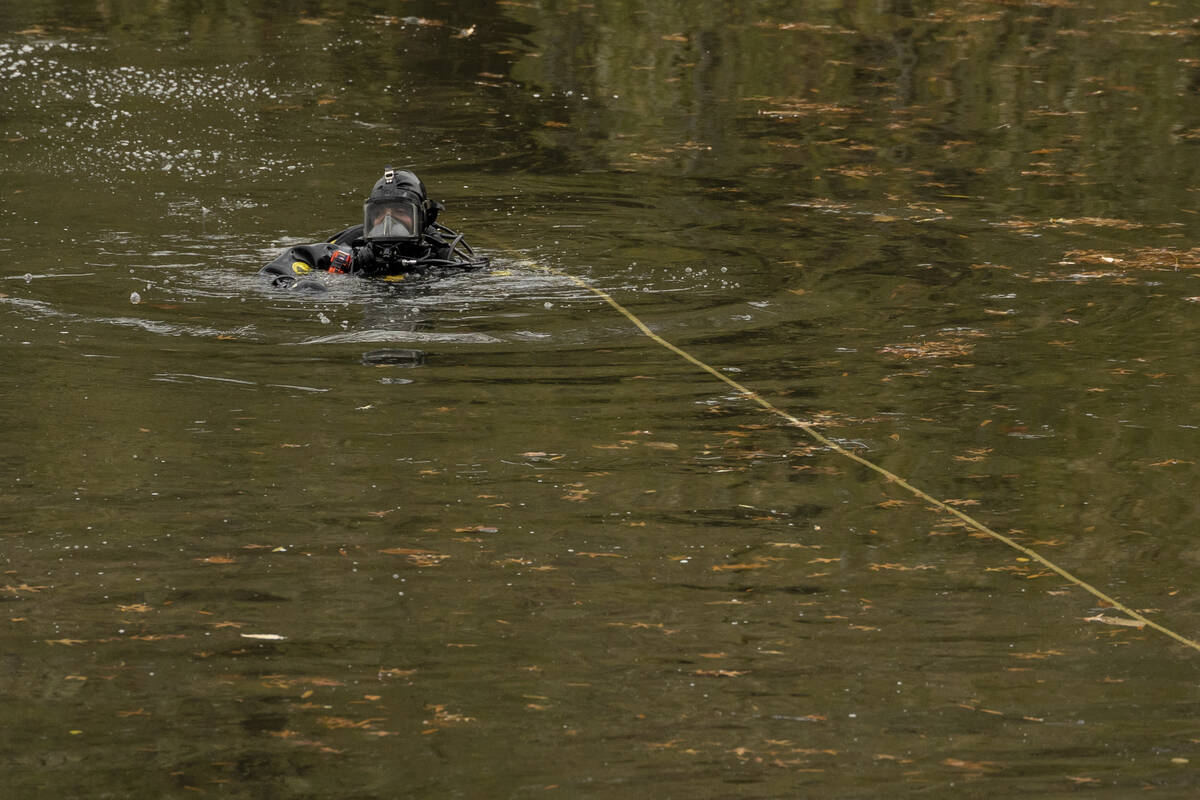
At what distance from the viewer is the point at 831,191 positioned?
62.5 feet

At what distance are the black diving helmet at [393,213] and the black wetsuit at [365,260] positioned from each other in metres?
0.26

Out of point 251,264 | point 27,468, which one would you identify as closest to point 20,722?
point 27,468

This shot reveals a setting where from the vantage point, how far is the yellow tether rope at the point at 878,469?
8.67 metres

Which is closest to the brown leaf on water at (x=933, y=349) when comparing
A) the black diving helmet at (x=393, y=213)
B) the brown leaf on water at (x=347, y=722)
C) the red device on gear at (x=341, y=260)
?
the black diving helmet at (x=393, y=213)

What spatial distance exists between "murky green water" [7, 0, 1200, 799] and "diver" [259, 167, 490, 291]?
0.28 m

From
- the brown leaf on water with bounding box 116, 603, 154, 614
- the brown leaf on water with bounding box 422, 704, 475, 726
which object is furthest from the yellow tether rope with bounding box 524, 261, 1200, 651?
the brown leaf on water with bounding box 116, 603, 154, 614

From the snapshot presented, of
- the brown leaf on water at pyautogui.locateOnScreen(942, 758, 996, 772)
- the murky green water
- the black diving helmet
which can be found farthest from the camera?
the black diving helmet

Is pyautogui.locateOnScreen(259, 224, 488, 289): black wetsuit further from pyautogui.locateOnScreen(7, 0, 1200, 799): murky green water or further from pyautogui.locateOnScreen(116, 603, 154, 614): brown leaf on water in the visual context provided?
pyautogui.locateOnScreen(116, 603, 154, 614): brown leaf on water

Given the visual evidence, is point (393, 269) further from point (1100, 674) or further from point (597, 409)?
point (1100, 674)

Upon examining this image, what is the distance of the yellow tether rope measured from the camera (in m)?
8.67

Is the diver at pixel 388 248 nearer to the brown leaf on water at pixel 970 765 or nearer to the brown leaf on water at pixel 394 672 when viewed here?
the brown leaf on water at pixel 394 672

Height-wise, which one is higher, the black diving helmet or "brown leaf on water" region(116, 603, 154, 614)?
the black diving helmet

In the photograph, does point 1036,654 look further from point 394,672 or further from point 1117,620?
point 394,672

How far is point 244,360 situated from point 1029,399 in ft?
16.5
